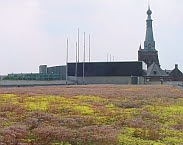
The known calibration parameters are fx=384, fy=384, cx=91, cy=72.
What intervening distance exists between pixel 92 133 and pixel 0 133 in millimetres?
1955

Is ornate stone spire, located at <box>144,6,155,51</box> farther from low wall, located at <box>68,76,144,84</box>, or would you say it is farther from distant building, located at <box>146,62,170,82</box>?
low wall, located at <box>68,76,144,84</box>

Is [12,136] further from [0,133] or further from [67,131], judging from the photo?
[67,131]

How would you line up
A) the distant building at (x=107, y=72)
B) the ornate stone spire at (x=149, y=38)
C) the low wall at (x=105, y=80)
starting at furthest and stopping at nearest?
the ornate stone spire at (x=149, y=38)
the distant building at (x=107, y=72)
the low wall at (x=105, y=80)

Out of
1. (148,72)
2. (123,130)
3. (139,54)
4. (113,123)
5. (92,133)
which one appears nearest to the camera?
(92,133)

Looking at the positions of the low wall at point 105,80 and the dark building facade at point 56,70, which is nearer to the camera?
the low wall at point 105,80

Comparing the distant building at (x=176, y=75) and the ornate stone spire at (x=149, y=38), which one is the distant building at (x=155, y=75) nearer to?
the distant building at (x=176, y=75)

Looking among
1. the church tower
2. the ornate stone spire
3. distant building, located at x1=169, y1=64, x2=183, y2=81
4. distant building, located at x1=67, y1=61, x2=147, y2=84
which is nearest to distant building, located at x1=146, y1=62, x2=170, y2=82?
distant building, located at x1=67, y1=61, x2=147, y2=84

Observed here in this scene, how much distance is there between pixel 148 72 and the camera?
8869 cm

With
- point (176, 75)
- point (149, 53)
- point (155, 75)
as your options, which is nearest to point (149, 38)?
point (149, 53)

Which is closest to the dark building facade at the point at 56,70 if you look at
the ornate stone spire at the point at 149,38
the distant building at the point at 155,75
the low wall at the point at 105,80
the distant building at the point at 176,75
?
the low wall at the point at 105,80

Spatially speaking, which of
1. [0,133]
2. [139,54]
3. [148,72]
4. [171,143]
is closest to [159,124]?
[171,143]

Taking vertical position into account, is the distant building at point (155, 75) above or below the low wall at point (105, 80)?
above

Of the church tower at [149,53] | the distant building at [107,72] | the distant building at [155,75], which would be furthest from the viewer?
the church tower at [149,53]

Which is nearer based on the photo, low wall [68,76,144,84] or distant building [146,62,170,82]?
low wall [68,76,144,84]
